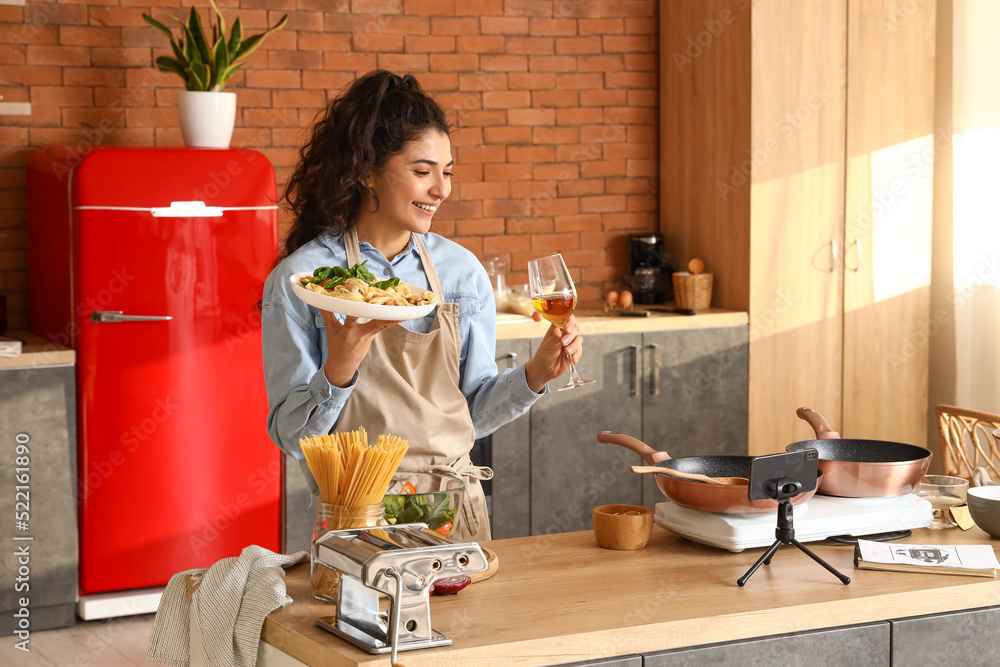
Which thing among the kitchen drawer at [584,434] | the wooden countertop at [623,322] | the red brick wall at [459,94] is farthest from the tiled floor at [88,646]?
the wooden countertop at [623,322]

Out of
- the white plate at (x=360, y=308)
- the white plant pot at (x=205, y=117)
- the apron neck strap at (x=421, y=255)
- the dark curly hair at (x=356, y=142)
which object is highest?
the white plant pot at (x=205, y=117)

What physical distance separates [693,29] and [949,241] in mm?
1499

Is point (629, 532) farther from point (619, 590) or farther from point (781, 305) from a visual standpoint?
point (781, 305)

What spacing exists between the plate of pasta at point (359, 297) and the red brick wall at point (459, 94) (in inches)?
106

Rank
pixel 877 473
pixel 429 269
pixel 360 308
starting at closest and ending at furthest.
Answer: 1. pixel 360 308
2. pixel 877 473
3. pixel 429 269

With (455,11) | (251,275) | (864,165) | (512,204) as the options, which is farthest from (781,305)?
(251,275)

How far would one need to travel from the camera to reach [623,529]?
2.04m

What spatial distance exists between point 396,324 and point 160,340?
1897mm

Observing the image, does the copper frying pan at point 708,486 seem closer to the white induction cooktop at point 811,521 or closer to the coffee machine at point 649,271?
the white induction cooktop at point 811,521

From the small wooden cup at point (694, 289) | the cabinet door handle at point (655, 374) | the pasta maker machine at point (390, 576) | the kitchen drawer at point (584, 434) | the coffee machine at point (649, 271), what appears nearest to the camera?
the pasta maker machine at point (390, 576)

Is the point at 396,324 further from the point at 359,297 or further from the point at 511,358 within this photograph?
the point at 511,358

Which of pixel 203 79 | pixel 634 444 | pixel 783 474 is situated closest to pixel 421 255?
pixel 634 444

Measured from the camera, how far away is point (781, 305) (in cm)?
471

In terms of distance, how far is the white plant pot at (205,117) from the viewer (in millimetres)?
3996
